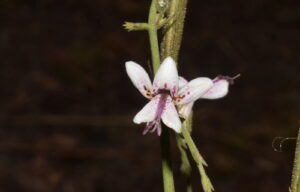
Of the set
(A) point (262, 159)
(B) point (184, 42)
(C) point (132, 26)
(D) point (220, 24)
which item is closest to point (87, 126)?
(A) point (262, 159)

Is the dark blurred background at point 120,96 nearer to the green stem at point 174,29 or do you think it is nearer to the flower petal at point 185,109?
the flower petal at point 185,109

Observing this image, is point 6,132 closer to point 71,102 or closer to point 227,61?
point 71,102

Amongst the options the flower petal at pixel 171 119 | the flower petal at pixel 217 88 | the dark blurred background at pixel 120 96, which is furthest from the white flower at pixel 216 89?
the dark blurred background at pixel 120 96

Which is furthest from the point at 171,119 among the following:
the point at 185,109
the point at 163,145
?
the point at 185,109

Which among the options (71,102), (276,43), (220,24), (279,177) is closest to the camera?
(279,177)

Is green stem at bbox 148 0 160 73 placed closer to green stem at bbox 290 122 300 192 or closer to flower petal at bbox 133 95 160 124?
flower petal at bbox 133 95 160 124

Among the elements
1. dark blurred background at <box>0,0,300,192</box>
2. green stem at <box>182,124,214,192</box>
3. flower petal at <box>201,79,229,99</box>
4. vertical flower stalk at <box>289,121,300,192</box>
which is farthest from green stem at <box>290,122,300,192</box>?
dark blurred background at <box>0,0,300,192</box>
